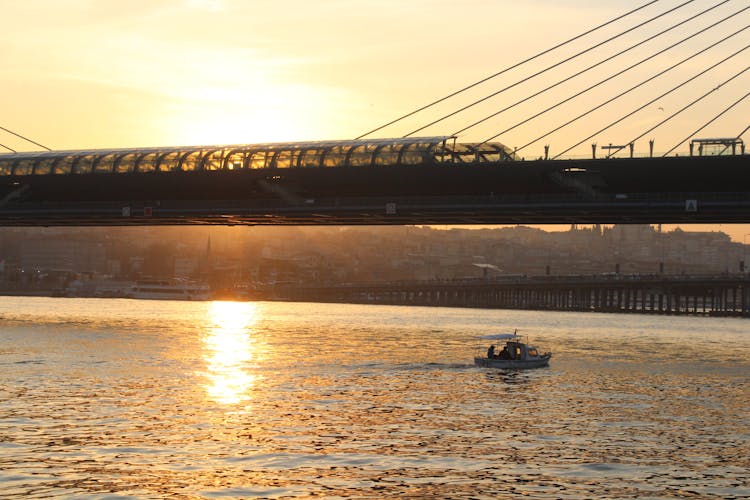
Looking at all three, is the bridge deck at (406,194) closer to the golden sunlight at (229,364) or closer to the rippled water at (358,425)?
the golden sunlight at (229,364)

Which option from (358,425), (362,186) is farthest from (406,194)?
(358,425)

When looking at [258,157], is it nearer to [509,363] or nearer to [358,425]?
[509,363]

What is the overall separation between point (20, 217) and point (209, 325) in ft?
118

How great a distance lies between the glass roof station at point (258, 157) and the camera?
104438 mm

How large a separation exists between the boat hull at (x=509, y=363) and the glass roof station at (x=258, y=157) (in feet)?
75.6

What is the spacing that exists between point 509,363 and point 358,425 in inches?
1427

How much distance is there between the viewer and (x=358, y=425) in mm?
50062

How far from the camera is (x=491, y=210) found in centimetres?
9919

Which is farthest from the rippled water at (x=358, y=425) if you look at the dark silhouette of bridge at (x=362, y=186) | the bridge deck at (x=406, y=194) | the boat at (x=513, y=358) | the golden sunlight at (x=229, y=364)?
the dark silhouette of bridge at (x=362, y=186)

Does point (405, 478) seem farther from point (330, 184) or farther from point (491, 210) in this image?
point (330, 184)

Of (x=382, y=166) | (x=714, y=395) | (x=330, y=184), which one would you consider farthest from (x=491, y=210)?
(x=714, y=395)

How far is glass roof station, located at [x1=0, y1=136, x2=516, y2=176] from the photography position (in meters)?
104

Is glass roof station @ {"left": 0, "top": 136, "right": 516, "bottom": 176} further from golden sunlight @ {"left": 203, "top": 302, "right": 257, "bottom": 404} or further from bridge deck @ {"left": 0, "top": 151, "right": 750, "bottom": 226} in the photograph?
golden sunlight @ {"left": 203, "top": 302, "right": 257, "bottom": 404}

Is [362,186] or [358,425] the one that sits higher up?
[362,186]
